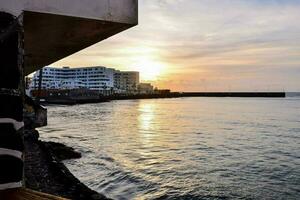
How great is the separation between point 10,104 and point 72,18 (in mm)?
1200

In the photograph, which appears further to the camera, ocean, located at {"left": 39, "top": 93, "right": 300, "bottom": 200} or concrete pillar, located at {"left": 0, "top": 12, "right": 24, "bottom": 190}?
ocean, located at {"left": 39, "top": 93, "right": 300, "bottom": 200}

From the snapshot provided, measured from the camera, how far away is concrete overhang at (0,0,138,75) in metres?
3.98

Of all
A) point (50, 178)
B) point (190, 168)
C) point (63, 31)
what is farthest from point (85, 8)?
point (190, 168)

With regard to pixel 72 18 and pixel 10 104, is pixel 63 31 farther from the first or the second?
pixel 10 104

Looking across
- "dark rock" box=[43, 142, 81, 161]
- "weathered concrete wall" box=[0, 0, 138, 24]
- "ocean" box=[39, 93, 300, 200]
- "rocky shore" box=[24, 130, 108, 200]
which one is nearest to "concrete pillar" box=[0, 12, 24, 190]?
"weathered concrete wall" box=[0, 0, 138, 24]

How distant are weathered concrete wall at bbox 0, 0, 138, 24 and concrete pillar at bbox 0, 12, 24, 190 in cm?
14

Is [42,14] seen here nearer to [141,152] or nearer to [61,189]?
[61,189]

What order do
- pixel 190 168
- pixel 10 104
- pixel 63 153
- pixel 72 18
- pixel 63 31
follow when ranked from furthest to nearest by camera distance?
pixel 63 153, pixel 190 168, pixel 63 31, pixel 72 18, pixel 10 104

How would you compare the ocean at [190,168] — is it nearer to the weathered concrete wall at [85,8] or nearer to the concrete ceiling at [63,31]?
the concrete ceiling at [63,31]

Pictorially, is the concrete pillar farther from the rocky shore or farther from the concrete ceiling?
the rocky shore

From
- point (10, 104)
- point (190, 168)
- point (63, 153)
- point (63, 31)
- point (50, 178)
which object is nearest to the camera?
point (10, 104)

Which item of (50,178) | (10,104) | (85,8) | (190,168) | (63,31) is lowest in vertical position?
(190,168)

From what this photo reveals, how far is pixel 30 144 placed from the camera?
22594 millimetres

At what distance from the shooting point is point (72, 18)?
4.19 meters
